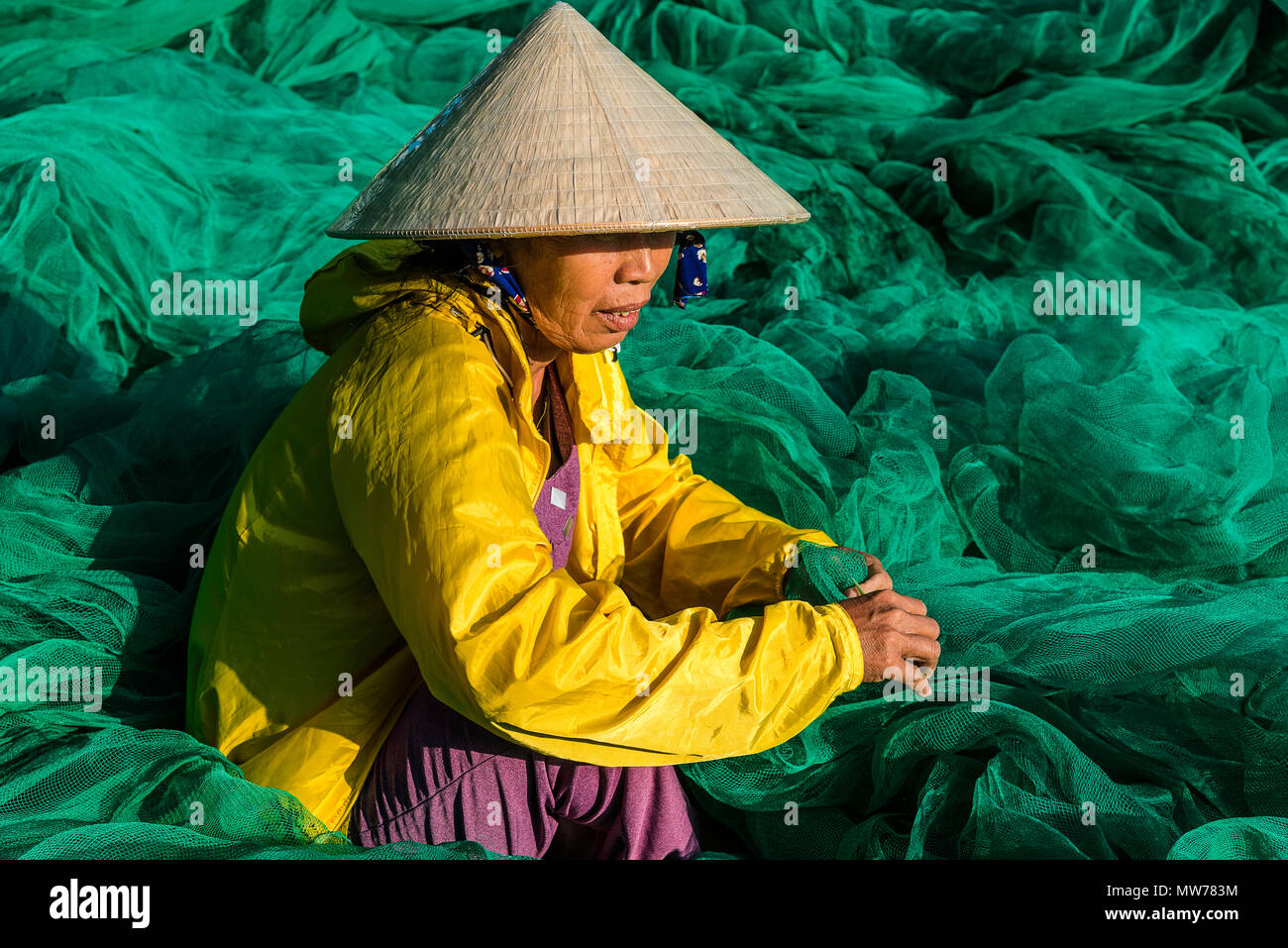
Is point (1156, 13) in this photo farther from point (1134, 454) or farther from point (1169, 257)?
point (1134, 454)

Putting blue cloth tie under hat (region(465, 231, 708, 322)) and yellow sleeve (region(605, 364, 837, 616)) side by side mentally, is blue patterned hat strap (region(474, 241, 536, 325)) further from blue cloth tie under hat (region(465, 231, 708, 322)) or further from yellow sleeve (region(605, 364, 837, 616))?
yellow sleeve (region(605, 364, 837, 616))

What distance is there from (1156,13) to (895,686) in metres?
2.72

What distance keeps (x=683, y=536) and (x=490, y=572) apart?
0.71 meters

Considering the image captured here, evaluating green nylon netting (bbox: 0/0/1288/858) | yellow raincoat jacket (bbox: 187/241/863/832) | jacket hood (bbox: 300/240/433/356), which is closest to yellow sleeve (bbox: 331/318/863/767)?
yellow raincoat jacket (bbox: 187/241/863/832)

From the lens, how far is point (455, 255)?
6.44 ft

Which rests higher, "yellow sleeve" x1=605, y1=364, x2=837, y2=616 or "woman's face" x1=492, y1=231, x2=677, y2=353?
"woman's face" x1=492, y1=231, x2=677, y2=353

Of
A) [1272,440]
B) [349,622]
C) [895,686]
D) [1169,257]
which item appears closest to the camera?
[349,622]

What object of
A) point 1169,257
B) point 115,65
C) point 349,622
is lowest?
point 349,622

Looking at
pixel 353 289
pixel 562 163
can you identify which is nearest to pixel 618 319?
pixel 562 163

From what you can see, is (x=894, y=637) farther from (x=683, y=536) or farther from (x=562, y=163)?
(x=562, y=163)

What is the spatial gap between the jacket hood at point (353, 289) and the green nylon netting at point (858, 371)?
1.98 ft

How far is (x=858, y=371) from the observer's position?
10.7ft

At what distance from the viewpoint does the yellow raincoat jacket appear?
5.41ft

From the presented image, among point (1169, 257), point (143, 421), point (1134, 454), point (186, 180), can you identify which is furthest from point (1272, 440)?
point (186, 180)
